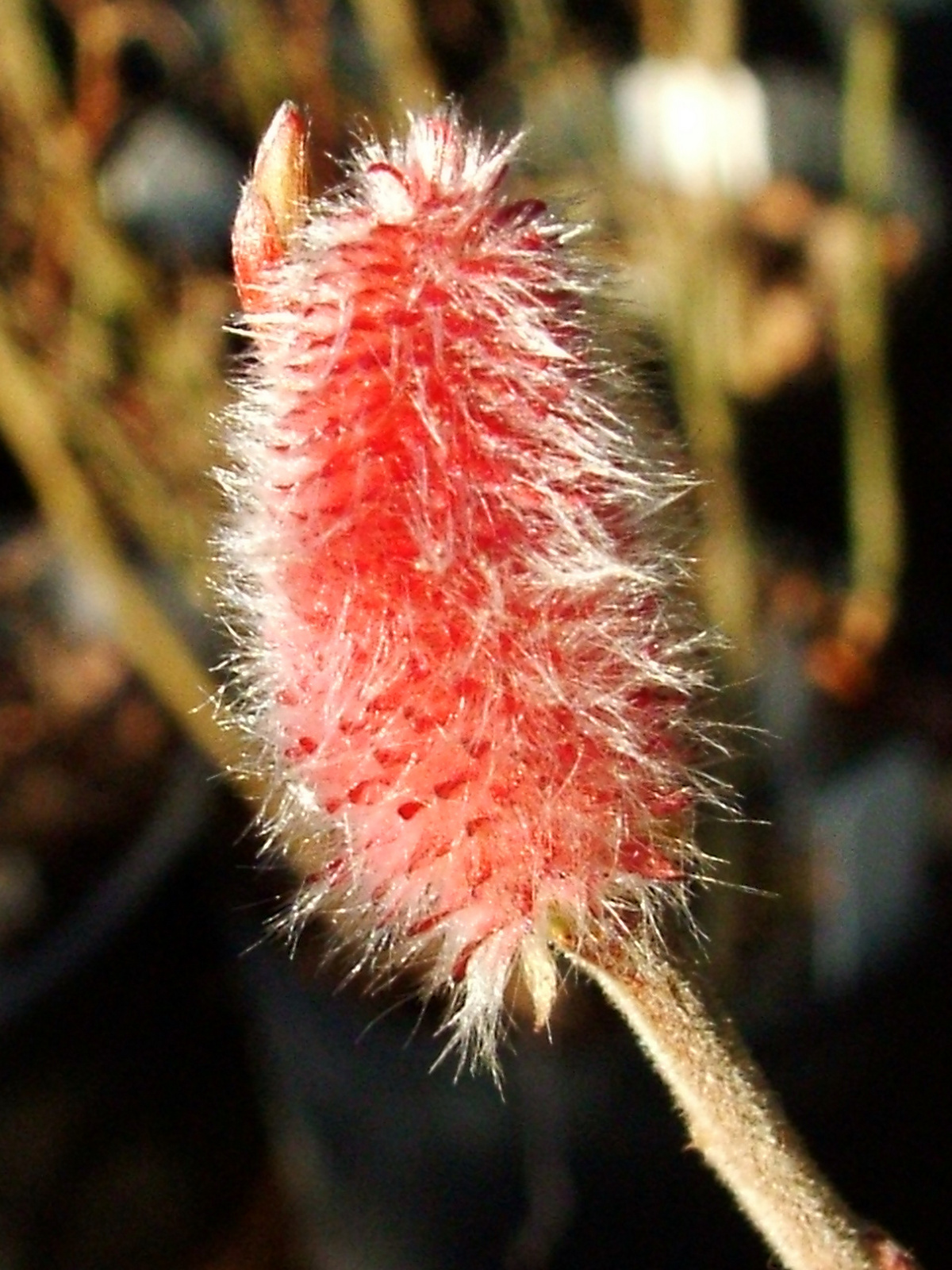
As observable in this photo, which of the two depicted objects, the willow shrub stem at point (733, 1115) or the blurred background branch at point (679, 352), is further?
the blurred background branch at point (679, 352)

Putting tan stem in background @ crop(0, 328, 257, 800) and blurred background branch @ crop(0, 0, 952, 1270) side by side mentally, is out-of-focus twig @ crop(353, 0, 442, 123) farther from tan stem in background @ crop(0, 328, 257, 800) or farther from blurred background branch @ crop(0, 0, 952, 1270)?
tan stem in background @ crop(0, 328, 257, 800)

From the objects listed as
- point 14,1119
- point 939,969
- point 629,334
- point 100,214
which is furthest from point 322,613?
point 14,1119

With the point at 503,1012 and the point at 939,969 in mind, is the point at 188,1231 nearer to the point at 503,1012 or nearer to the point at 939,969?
the point at 939,969

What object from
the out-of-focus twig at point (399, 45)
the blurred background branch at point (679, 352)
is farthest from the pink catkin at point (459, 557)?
the out-of-focus twig at point (399, 45)

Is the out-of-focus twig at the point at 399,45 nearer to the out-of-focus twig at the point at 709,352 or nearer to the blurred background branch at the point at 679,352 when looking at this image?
the blurred background branch at the point at 679,352

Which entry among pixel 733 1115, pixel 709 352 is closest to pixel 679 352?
pixel 709 352
